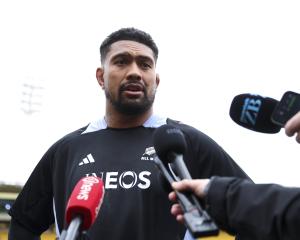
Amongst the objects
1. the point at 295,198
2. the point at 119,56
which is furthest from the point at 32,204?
the point at 295,198

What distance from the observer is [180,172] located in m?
1.81

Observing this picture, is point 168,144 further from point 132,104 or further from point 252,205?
point 132,104

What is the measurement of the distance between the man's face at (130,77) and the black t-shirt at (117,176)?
0.51 ft

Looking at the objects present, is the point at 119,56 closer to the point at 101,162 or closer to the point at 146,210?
the point at 101,162

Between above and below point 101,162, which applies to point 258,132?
above

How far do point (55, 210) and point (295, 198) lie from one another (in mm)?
1934

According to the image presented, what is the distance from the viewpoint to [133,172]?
9.43 ft

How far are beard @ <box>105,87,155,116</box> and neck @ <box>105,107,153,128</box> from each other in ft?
0.10

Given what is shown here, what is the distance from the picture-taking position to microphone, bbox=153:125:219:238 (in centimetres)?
151

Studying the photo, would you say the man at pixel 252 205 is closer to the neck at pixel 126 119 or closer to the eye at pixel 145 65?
→ the neck at pixel 126 119

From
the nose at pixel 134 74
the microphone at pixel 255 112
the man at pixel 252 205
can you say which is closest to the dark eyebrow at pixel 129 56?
the nose at pixel 134 74

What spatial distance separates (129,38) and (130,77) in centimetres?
39

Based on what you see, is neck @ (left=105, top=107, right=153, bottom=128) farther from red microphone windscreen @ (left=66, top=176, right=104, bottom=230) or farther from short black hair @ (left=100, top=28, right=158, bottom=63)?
red microphone windscreen @ (left=66, top=176, right=104, bottom=230)

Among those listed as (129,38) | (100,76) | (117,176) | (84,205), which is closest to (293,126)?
(84,205)
